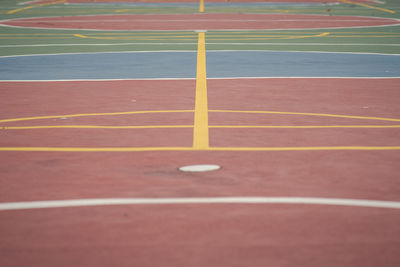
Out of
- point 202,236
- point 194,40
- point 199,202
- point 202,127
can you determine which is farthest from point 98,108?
point 194,40

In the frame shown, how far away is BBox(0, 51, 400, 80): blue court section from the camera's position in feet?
43.2

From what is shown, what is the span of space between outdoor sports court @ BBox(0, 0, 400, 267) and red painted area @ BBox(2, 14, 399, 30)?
7686 millimetres

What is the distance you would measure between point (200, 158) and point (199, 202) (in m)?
1.44

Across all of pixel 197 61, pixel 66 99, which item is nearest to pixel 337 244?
pixel 66 99

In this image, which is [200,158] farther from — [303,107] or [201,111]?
[303,107]

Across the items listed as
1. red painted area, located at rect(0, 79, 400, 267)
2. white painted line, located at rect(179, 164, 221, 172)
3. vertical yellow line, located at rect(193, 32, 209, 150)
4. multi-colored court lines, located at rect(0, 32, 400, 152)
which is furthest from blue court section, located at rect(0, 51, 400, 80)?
white painted line, located at rect(179, 164, 221, 172)

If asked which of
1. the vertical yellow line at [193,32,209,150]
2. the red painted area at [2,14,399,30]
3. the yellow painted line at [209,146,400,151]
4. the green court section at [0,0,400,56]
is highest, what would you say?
the red painted area at [2,14,399,30]

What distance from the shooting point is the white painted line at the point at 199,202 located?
5441 mm

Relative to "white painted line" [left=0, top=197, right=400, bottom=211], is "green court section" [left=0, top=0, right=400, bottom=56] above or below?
above

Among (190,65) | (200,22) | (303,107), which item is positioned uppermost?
(200,22)

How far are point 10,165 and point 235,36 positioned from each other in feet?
48.5

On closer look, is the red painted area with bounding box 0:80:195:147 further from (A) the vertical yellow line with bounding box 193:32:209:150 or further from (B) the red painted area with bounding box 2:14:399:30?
(B) the red painted area with bounding box 2:14:399:30

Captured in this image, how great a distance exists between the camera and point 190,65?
14.3 meters

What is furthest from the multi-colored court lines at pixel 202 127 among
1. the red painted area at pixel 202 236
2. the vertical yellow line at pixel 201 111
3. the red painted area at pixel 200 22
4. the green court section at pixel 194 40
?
the red painted area at pixel 200 22
